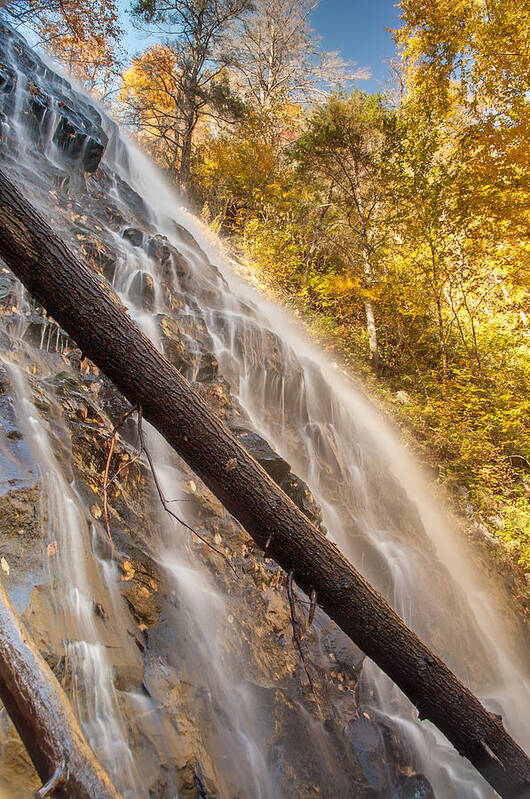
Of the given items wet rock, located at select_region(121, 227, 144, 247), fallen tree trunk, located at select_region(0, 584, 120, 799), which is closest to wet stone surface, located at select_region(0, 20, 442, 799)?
fallen tree trunk, located at select_region(0, 584, 120, 799)

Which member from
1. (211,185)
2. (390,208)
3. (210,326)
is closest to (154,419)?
(210,326)

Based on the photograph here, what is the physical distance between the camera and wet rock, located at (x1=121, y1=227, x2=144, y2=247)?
29.7 feet

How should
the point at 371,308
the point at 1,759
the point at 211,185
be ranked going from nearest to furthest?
the point at 1,759
the point at 371,308
the point at 211,185

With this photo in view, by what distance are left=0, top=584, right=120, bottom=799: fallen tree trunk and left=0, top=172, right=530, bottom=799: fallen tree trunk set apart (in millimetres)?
1220

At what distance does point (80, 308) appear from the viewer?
2287mm

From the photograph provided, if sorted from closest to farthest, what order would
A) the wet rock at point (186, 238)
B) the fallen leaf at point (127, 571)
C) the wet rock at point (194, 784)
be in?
the wet rock at point (194, 784) < the fallen leaf at point (127, 571) < the wet rock at point (186, 238)

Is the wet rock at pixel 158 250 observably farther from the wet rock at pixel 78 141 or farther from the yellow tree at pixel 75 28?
the yellow tree at pixel 75 28

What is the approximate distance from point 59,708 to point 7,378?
9.99 feet

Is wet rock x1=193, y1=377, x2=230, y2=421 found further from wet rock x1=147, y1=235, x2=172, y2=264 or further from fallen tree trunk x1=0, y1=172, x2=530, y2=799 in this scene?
wet rock x1=147, y1=235, x2=172, y2=264

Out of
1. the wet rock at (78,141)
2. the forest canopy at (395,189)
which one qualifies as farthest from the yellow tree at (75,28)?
the wet rock at (78,141)

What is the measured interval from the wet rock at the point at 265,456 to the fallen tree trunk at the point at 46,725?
391cm

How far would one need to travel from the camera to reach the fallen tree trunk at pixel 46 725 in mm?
1216

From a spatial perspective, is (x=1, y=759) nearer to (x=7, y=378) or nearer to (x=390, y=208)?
(x=7, y=378)

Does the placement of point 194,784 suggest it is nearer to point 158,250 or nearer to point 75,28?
point 158,250
